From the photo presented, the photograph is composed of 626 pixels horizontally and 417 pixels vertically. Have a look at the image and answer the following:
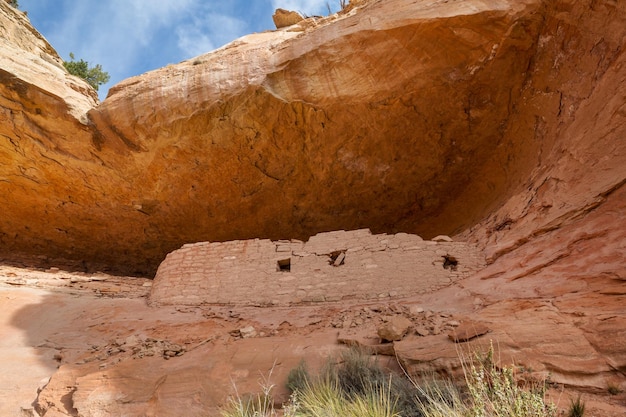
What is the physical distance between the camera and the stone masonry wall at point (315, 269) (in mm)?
4984

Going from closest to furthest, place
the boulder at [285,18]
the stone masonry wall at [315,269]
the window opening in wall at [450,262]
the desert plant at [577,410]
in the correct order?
the desert plant at [577,410]
the stone masonry wall at [315,269]
the window opening in wall at [450,262]
the boulder at [285,18]

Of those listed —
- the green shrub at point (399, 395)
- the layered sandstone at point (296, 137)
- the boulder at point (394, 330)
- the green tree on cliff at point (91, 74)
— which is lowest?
the green shrub at point (399, 395)

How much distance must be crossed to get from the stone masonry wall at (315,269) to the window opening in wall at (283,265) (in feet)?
0.04

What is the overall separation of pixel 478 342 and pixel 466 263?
223 centimetres

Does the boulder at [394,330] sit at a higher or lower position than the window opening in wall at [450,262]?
lower

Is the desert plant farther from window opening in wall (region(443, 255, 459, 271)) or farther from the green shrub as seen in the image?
window opening in wall (region(443, 255, 459, 271))

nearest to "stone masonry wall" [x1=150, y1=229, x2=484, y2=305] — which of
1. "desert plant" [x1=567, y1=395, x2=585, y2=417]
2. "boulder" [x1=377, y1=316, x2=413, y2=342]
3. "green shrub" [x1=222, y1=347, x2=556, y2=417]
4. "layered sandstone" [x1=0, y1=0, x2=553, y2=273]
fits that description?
"boulder" [x1=377, y1=316, x2=413, y2=342]

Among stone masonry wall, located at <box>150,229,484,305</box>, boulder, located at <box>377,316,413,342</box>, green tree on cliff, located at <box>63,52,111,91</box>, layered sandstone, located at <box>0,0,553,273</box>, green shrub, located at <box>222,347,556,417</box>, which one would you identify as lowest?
green shrub, located at <box>222,347,556,417</box>

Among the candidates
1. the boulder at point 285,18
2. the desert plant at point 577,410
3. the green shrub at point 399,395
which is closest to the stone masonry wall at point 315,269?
the green shrub at point 399,395

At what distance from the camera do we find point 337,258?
541cm

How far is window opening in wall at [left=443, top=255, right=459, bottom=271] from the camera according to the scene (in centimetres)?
515

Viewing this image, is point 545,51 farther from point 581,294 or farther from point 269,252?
point 269,252

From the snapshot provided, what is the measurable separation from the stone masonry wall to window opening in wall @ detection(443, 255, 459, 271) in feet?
0.04

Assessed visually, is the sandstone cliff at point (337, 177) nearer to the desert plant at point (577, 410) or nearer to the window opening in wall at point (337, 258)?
the desert plant at point (577, 410)
